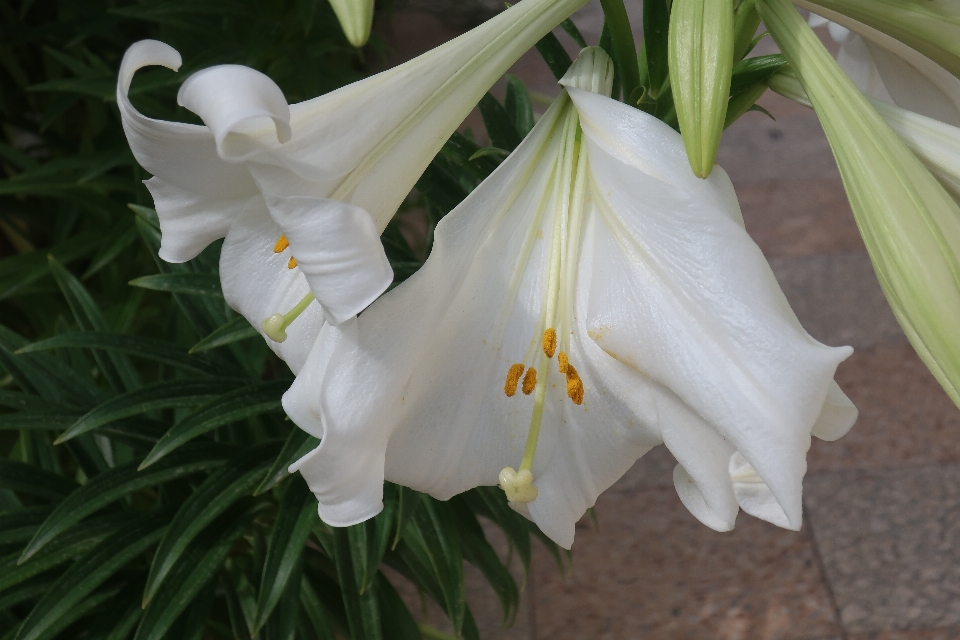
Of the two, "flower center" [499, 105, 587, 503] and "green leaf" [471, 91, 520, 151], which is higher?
"flower center" [499, 105, 587, 503]

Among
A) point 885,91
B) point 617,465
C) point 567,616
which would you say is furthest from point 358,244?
point 567,616

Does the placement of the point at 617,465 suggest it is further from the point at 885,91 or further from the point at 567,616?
the point at 567,616

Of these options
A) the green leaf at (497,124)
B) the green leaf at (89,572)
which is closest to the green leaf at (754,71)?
the green leaf at (497,124)

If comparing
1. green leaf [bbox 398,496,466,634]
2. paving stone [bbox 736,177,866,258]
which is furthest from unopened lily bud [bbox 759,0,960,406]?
paving stone [bbox 736,177,866,258]

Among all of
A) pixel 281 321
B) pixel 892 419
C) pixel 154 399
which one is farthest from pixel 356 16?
pixel 892 419

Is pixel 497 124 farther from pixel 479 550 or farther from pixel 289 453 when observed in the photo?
pixel 479 550

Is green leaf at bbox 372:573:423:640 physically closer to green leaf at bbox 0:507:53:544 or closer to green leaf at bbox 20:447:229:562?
green leaf at bbox 20:447:229:562
